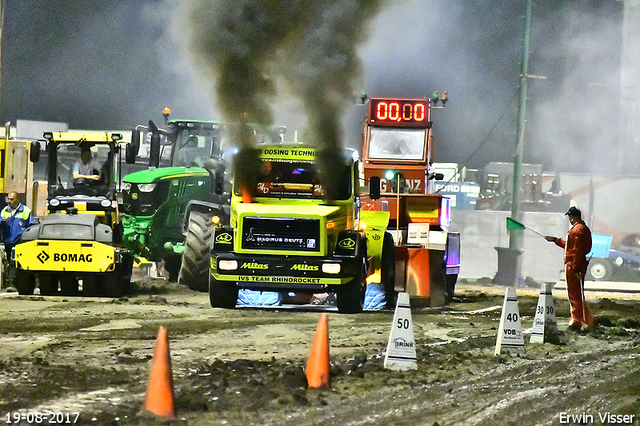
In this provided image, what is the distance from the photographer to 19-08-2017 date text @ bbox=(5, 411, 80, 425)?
6723mm

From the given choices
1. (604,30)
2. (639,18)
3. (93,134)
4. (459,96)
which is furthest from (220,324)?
(639,18)

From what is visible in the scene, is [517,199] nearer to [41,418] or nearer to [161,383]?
[161,383]

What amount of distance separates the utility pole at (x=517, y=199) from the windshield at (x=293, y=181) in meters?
14.1

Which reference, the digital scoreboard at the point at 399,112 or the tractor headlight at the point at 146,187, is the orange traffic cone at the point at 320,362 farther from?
the digital scoreboard at the point at 399,112

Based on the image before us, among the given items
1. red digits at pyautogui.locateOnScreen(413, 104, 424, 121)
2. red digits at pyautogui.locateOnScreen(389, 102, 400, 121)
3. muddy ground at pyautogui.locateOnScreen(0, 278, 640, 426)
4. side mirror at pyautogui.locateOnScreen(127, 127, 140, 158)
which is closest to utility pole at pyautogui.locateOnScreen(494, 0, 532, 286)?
red digits at pyautogui.locateOnScreen(413, 104, 424, 121)

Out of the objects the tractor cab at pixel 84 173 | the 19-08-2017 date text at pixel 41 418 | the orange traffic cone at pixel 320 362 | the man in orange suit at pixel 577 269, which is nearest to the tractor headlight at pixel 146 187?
the tractor cab at pixel 84 173

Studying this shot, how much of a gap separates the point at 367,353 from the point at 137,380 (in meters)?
2.89

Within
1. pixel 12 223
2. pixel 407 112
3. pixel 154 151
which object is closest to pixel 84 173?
pixel 154 151

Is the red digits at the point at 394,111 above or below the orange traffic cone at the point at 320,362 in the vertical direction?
above

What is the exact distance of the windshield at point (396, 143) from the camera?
2097cm

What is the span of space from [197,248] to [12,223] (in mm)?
3686

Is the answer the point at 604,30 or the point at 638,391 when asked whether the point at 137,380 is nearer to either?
the point at 638,391

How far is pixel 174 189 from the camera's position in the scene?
61.2 ft

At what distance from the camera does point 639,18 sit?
5028cm
